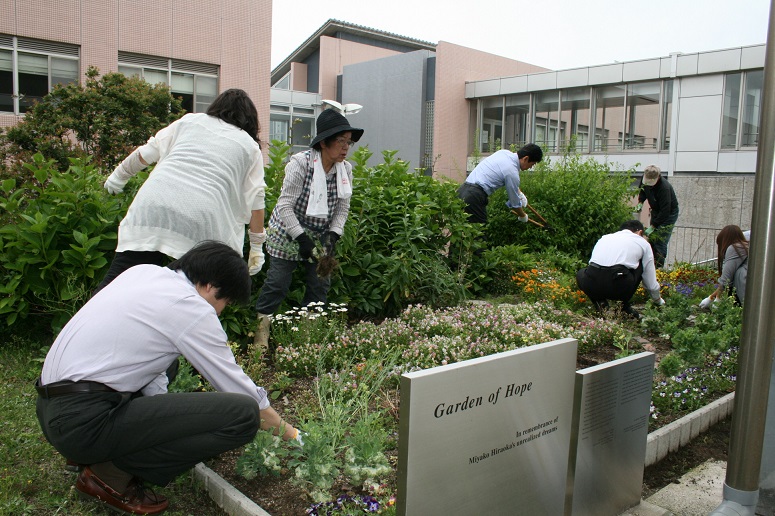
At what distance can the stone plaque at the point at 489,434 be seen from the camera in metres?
2.01

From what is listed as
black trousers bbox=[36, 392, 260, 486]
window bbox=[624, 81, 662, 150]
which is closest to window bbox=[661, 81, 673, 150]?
window bbox=[624, 81, 662, 150]

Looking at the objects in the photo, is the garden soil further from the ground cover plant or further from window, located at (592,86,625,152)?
window, located at (592,86,625,152)

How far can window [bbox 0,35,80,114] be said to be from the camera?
17859mm

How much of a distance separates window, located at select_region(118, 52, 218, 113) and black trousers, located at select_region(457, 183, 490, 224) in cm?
1398

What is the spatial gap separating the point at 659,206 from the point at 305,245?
6.54 meters

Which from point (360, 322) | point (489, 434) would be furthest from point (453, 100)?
point (489, 434)

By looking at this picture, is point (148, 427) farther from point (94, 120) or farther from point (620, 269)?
point (94, 120)

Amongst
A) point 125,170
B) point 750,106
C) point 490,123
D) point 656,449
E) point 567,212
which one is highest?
point 490,123

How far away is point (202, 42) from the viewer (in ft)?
69.5

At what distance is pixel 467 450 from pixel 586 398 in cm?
76

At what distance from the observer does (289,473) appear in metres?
3.13

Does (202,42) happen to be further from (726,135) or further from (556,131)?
(726,135)

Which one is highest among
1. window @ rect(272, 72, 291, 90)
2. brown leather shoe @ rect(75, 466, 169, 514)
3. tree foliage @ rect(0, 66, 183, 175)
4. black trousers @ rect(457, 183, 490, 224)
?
window @ rect(272, 72, 291, 90)

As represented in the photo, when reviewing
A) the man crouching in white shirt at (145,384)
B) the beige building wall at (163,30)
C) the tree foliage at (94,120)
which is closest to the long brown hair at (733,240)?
the man crouching in white shirt at (145,384)
